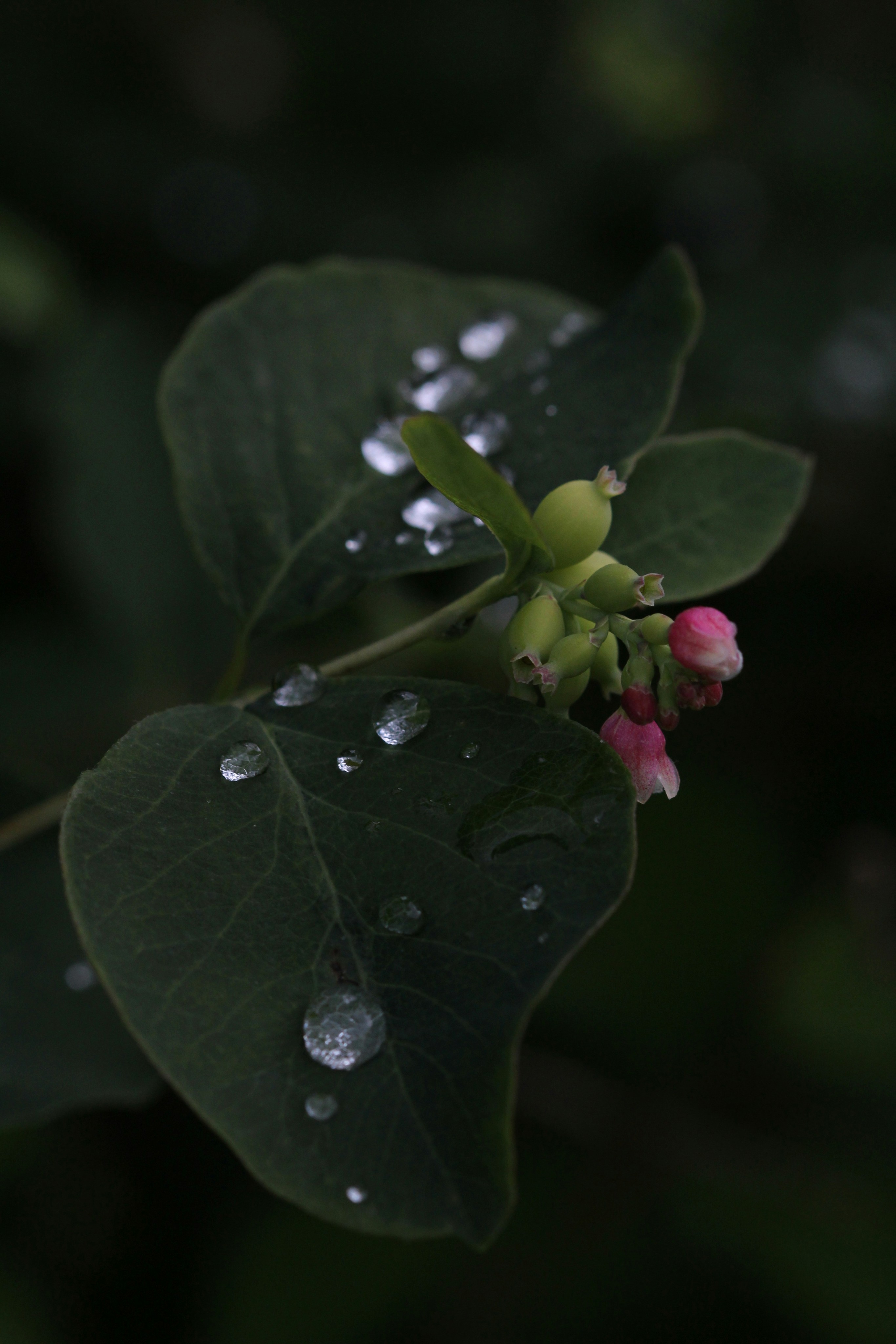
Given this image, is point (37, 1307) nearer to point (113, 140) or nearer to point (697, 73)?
point (113, 140)

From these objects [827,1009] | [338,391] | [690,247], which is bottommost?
[827,1009]

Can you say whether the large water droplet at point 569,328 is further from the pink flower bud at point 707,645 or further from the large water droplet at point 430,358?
the pink flower bud at point 707,645

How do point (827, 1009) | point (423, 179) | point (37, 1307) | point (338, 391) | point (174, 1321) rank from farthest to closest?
point (423, 179)
point (827, 1009)
point (174, 1321)
point (37, 1307)
point (338, 391)

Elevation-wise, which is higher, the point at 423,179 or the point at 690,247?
the point at 423,179

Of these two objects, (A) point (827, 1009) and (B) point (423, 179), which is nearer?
(A) point (827, 1009)

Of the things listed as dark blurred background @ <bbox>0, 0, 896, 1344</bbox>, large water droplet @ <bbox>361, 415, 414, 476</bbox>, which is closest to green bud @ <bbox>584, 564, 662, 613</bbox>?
large water droplet @ <bbox>361, 415, 414, 476</bbox>

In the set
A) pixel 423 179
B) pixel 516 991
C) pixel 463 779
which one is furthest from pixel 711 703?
pixel 423 179

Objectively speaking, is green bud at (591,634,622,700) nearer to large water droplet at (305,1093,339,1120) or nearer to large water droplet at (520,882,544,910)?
large water droplet at (520,882,544,910)

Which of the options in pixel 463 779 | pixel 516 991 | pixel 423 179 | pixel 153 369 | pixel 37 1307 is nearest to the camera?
pixel 516 991
